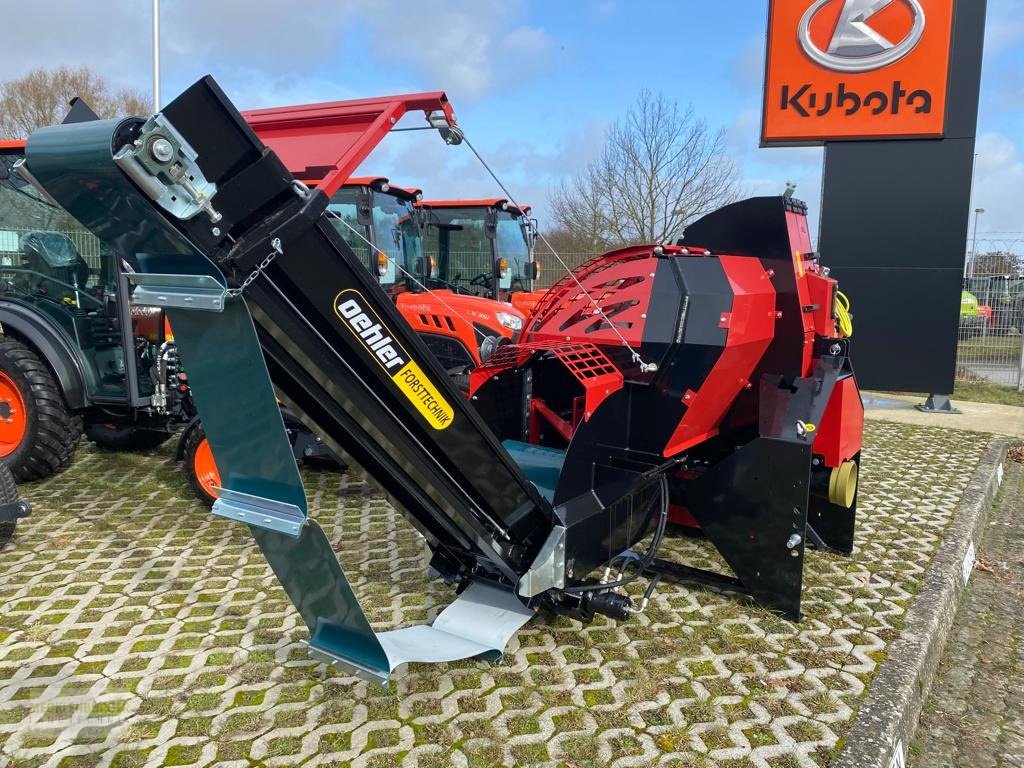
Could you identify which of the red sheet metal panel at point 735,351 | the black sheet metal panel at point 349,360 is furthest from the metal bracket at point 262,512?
the red sheet metal panel at point 735,351

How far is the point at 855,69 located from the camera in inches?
369

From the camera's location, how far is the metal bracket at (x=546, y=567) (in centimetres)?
293

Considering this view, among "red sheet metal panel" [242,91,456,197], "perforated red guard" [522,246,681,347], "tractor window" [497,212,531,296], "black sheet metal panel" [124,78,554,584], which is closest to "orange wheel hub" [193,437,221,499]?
"perforated red guard" [522,246,681,347]

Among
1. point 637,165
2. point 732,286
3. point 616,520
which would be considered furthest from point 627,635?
point 637,165

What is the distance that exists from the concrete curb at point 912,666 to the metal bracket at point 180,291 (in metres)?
2.41

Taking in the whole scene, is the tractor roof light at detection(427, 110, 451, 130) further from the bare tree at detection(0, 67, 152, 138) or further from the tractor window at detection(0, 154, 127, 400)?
the bare tree at detection(0, 67, 152, 138)

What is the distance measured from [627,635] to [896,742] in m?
1.12

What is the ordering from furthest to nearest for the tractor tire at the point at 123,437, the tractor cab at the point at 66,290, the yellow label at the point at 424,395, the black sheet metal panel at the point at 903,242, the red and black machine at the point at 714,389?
the black sheet metal panel at the point at 903,242 → the tractor tire at the point at 123,437 → the tractor cab at the point at 66,290 → the red and black machine at the point at 714,389 → the yellow label at the point at 424,395

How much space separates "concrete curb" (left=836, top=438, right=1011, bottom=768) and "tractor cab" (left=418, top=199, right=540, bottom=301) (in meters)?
5.69

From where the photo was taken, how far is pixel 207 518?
477 cm

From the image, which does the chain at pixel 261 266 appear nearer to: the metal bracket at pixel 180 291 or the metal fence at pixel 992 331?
the metal bracket at pixel 180 291

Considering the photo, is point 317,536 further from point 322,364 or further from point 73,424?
point 73,424

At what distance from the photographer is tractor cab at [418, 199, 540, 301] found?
30.0ft

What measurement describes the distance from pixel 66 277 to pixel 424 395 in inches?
163
